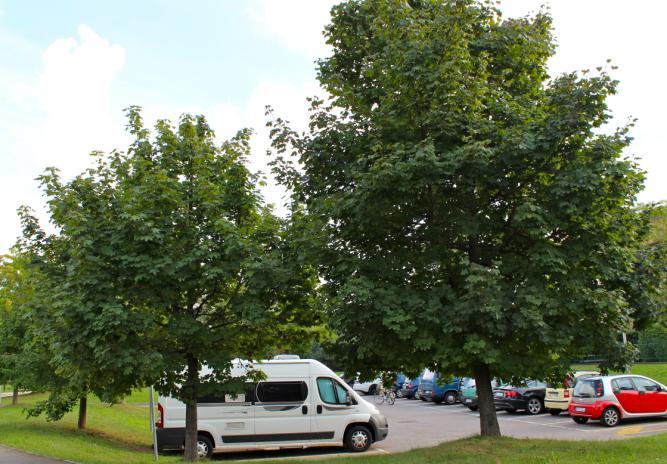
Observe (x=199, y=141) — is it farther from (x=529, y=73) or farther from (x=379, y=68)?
(x=529, y=73)

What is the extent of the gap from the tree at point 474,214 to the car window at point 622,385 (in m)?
9.48

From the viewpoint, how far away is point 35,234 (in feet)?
36.1

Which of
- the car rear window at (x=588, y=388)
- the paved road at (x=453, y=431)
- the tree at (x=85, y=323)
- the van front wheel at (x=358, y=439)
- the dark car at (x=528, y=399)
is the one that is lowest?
the paved road at (x=453, y=431)

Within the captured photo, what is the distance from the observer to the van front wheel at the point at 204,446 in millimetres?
14766

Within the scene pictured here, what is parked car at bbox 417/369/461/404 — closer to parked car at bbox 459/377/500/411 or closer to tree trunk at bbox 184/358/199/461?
parked car at bbox 459/377/500/411

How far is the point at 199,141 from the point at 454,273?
539 cm

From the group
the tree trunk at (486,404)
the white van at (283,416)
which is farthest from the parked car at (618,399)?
the tree trunk at (486,404)

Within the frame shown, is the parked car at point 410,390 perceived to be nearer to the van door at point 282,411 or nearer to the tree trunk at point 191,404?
the van door at point 282,411

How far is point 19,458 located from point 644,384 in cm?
1682

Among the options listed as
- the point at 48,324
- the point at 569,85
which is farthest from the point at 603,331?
the point at 48,324

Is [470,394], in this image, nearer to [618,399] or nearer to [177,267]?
[618,399]

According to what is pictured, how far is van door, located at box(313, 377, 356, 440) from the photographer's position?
15.4m

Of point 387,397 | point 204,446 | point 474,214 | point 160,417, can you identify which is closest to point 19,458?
point 160,417

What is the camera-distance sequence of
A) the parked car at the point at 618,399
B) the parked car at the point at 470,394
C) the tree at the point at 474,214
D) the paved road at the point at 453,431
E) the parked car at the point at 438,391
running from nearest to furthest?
the tree at the point at 474,214 < the paved road at the point at 453,431 < the parked car at the point at 618,399 < the parked car at the point at 470,394 < the parked car at the point at 438,391
